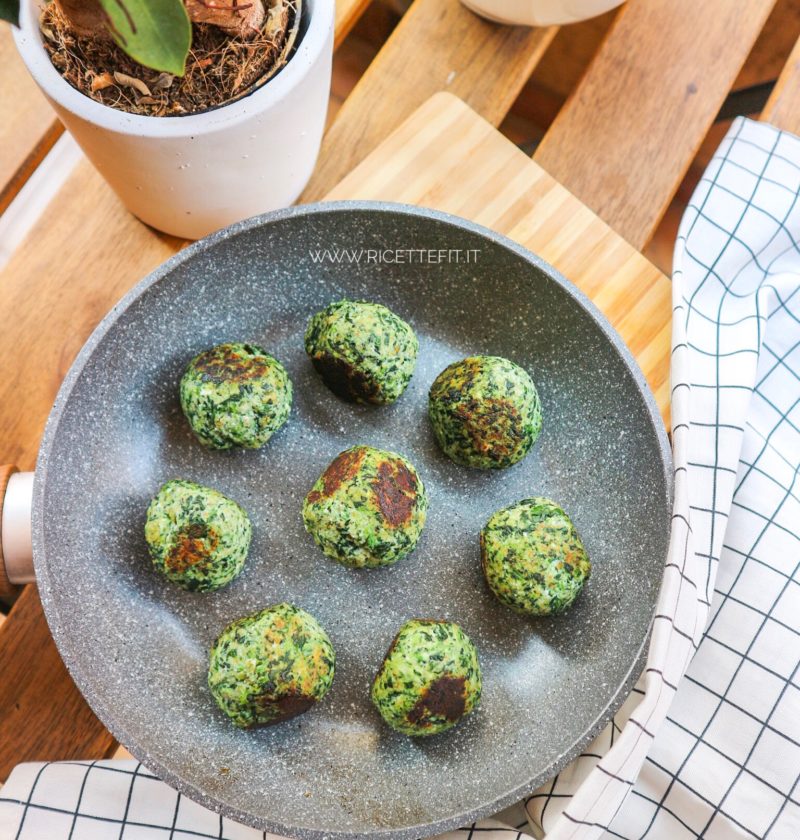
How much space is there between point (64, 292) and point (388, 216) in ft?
→ 1.24

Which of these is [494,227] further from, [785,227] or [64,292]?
[64,292]

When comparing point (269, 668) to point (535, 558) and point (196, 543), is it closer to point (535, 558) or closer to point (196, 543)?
point (196, 543)

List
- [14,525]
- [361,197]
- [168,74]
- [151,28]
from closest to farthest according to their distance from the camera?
1. [151,28]
2. [168,74]
3. [14,525]
4. [361,197]

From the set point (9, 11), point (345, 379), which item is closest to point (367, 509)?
point (345, 379)

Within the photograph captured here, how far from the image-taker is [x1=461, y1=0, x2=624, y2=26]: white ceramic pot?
34.7 inches

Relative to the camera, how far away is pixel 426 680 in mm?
761

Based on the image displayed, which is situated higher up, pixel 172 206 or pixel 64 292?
pixel 172 206

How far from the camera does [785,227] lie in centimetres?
98

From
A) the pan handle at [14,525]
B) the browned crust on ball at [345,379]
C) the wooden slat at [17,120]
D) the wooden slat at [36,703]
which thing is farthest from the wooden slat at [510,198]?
the wooden slat at [36,703]

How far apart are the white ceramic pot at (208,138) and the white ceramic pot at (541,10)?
245 mm

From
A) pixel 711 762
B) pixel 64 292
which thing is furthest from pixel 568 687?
pixel 64 292

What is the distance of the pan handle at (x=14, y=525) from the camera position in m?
0.84

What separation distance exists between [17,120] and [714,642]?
0.96 metres

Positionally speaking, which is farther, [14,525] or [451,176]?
[451,176]
